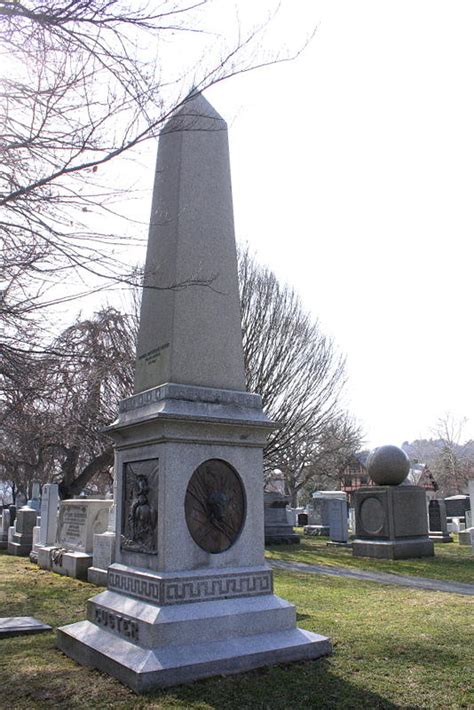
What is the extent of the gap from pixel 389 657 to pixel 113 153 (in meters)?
4.87

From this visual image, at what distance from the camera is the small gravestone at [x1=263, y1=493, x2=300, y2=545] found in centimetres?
1836

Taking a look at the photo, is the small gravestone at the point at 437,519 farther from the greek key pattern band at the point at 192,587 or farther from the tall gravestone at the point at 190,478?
the tall gravestone at the point at 190,478

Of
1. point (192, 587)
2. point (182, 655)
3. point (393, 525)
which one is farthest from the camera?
point (393, 525)

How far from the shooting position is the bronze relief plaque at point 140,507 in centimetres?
523

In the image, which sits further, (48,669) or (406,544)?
(406,544)

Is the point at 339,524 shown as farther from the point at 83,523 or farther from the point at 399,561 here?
the point at 83,523

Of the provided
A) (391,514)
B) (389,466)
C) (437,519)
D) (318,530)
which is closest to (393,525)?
(391,514)

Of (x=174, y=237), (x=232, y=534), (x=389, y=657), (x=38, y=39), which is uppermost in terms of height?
(x=38, y=39)

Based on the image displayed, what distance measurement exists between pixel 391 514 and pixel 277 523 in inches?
233

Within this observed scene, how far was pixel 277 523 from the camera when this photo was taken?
19.1 metres

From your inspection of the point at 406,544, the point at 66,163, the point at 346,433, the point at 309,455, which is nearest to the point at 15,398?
the point at 66,163

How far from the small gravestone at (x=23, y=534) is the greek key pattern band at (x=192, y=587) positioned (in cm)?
1216

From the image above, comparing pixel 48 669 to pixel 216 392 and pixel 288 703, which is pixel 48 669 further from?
pixel 216 392

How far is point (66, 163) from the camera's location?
480 cm
